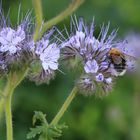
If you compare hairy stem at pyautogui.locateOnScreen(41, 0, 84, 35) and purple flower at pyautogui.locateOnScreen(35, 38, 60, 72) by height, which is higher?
hairy stem at pyautogui.locateOnScreen(41, 0, 84, 35)

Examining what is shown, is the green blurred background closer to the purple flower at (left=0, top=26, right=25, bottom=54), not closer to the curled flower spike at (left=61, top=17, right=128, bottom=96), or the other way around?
the curled flower spike at (left=61, top=17, right=128, bottom=96)

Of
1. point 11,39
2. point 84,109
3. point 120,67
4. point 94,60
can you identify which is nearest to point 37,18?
point 11,39

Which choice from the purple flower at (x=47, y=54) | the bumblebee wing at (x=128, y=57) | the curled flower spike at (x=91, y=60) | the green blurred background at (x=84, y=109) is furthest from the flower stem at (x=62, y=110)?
the green blurred background at (x=84, y=109)

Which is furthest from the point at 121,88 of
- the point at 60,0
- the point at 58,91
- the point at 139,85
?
the point at 60,0

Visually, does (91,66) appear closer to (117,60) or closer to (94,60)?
(94,60)

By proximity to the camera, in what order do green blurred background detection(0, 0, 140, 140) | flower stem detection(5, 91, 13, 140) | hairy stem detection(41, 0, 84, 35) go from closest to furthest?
flower stem detection(5, 91, 13, 140) → hairy stem detection(41, 0, 84, 35) → green blurred background detection(0, 0, 140, 140)

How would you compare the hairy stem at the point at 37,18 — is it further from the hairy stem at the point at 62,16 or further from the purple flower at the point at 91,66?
the purple flower at the point at 91,66

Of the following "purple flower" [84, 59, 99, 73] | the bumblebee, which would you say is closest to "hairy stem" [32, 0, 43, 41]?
"purple flower" [84, 59, 99, 73]
